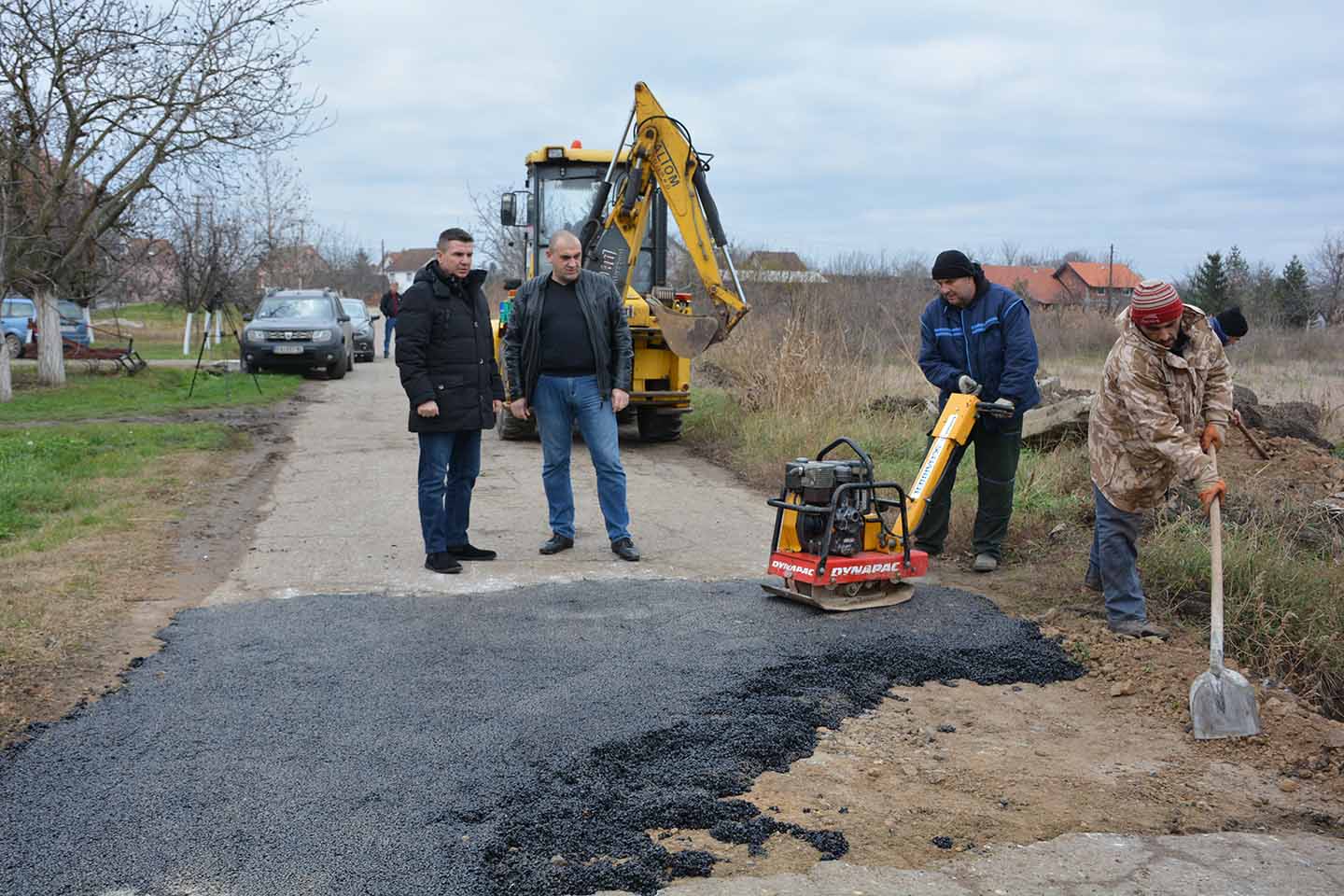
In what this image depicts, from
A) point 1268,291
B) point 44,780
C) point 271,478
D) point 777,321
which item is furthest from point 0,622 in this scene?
point 1268,291

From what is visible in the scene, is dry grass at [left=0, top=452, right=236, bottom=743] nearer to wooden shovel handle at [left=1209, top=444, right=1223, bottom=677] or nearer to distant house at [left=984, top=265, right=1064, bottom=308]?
wooden shovel handle at [left=1209, top=444, right=1223, bottom=677]

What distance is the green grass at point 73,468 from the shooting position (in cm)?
828

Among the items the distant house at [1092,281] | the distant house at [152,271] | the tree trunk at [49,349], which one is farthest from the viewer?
the distant house at [1092,281]

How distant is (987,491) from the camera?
291 inches

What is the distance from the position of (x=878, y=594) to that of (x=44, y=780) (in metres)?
4.16

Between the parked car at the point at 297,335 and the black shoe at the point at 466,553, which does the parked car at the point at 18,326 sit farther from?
the black shoe at the point at 466,553

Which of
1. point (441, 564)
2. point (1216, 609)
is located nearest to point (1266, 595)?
point (1216, 609)

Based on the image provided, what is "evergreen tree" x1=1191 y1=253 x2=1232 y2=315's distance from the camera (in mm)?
41406

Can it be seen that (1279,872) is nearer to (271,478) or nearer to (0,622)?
(0,622)

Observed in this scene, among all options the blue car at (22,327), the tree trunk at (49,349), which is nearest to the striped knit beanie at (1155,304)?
the tree trunk at (49,349)

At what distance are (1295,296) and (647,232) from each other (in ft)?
108

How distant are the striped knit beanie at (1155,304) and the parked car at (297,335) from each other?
61.4 ft

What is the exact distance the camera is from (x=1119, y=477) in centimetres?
583

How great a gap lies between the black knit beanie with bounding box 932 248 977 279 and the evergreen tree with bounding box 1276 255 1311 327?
32.3 m
